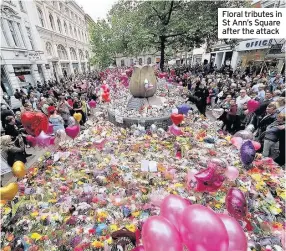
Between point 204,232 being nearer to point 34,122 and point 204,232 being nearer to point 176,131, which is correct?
point 176,131

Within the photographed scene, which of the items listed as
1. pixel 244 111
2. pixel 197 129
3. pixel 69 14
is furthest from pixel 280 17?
pixel 69 14

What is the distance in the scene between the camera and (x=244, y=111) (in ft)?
18.3

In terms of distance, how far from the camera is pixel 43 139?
4.27 m

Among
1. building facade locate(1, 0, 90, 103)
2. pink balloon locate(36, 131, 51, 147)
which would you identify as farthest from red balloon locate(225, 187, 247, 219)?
building facade locate(1, 0, 90, 103)

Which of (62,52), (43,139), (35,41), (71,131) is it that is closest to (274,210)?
(71,131)

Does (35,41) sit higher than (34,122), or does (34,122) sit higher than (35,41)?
(35,41)

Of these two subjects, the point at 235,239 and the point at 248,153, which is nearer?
the point at 235,239

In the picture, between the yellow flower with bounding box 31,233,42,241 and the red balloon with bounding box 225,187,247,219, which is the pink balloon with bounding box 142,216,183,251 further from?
the yellow flower with bounding box 31,233,42,241

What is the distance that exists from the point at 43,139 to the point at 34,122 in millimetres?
451

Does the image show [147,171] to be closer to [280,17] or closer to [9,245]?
[9,245]

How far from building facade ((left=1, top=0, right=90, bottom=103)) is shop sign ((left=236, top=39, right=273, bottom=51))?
20375mm

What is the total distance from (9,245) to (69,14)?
114 feet

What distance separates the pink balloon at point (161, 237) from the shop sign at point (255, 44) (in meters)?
17.4

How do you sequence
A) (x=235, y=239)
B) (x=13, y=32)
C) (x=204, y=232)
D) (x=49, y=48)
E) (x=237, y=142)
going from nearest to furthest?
(x=204, y=232) < (x=235, y=239) < (x=237, y=142) < (x=13, y=32) < (x=49, y=48)
